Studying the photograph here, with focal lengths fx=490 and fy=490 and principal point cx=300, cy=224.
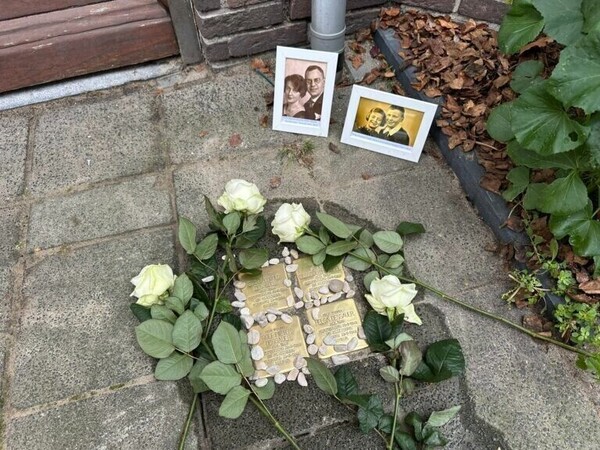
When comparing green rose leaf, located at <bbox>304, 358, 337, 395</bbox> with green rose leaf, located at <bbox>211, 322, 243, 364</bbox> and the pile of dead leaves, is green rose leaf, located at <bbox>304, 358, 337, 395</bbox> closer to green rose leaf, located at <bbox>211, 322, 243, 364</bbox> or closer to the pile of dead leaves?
green rose leaf, located at <bbox>211, 322, 243, 364</bbox>

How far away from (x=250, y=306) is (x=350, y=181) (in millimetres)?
609

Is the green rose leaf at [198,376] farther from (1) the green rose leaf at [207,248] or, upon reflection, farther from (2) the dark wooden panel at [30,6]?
(2) the dark wooden panel at [30,6]

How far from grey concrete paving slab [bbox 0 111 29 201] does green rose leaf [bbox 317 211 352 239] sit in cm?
114

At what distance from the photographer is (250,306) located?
60.2 inches

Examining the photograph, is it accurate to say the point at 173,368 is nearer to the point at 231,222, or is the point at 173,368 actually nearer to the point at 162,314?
Answer: the point at 162,314

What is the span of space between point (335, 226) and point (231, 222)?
1.08 ft

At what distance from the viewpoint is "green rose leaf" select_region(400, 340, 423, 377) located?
136 centimetres

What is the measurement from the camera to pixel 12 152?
6.30ft

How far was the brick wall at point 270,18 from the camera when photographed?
193 cm

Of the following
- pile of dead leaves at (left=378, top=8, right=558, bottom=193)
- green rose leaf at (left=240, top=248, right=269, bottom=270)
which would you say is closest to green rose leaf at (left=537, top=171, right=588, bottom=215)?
pile of dead leaves at (left=378, top=8, right=558, bottom=193)

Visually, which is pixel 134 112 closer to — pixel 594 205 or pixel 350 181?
pixel 350 181

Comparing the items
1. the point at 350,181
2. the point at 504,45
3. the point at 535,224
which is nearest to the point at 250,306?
the point at 350,181

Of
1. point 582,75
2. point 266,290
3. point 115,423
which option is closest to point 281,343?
point 266,290

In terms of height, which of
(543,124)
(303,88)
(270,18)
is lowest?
(303,88)
